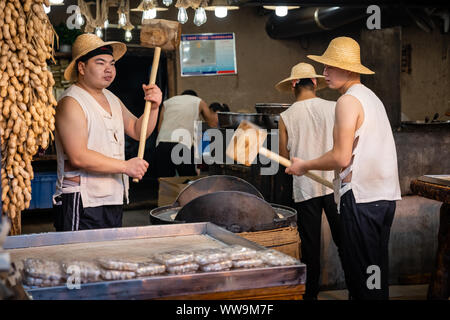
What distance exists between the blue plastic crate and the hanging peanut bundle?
18.8 ft

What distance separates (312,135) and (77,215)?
2239mm

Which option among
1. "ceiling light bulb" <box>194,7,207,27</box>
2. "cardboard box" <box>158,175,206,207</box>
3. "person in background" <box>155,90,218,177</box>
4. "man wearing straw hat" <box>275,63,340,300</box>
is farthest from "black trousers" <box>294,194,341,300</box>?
"person in background" <box>155,90,218,177</box>

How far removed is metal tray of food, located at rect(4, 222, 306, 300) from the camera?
7.12 ft

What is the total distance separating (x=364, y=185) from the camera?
4.00 meters

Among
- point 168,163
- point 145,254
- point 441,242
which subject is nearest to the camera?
point 145,254

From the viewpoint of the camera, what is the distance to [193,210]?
12.8 feet

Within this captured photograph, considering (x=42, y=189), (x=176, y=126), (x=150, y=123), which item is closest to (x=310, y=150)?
(x=150, y=123)

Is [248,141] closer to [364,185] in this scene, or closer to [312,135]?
[364,185]

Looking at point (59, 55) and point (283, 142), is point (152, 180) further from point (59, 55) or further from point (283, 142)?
point (283, 142)

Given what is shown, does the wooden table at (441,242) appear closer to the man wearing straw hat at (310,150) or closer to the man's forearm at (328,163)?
the man wearing straw hat at (310,150)

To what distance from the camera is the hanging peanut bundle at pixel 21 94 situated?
10.5 feet

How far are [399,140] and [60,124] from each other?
3544 millimetres

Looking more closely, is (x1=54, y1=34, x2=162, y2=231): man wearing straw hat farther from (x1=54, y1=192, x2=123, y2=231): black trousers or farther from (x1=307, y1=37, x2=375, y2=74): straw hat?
(x1=307, y1=37, x2=375, y2=74): straw hat
